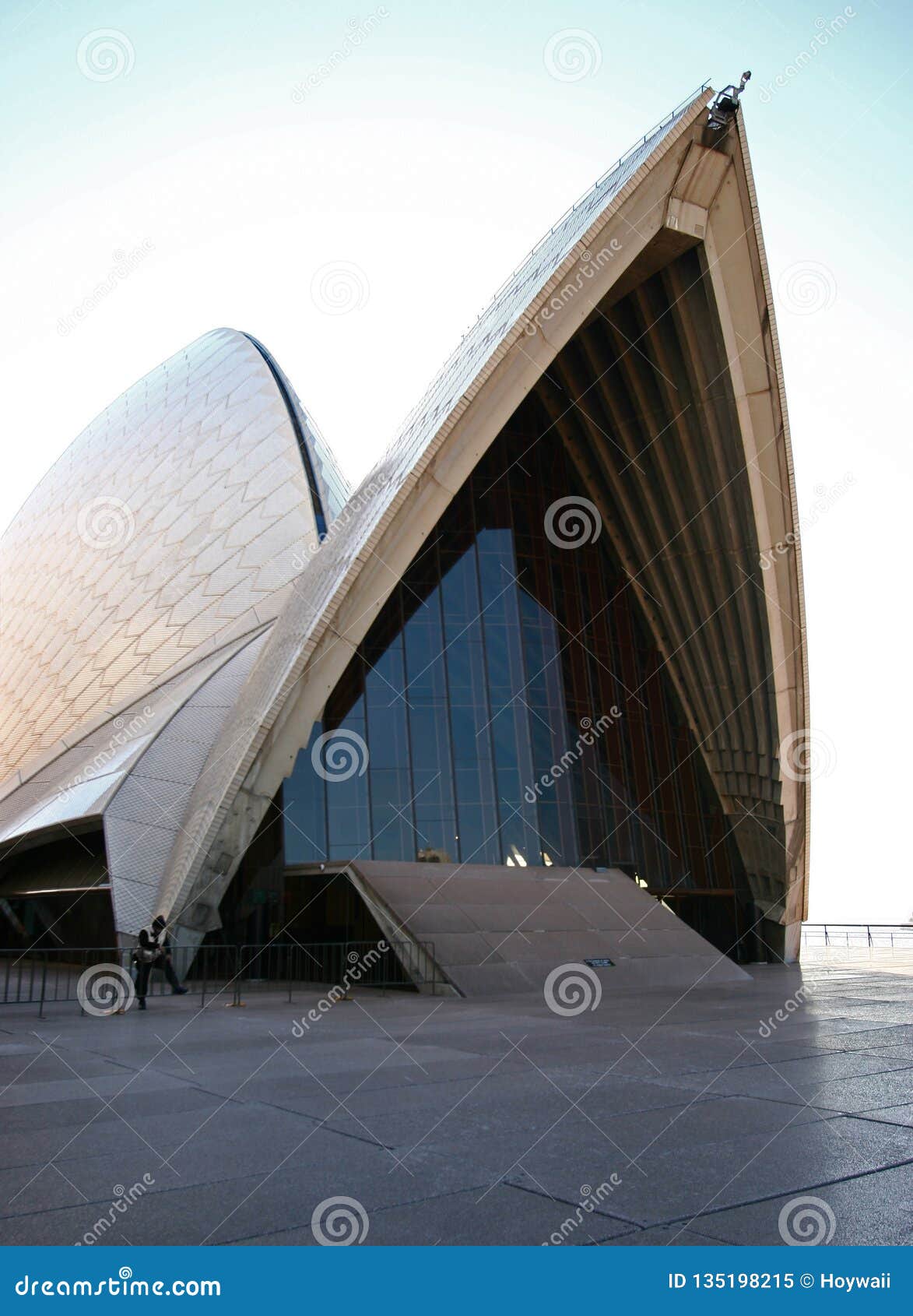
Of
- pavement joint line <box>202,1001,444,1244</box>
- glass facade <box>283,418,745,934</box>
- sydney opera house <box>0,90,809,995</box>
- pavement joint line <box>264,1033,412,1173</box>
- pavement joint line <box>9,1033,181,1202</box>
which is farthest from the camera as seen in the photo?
glass facade <box>283,418,745,934</box>

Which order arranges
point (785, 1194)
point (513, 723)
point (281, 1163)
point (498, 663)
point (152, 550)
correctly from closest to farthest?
point (785, 1194)
point (281, 1163)
point (513, 723)
point (498, 663)
point (152, 550)

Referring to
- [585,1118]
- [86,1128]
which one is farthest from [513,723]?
[86,1128]

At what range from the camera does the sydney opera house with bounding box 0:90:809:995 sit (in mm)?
16688

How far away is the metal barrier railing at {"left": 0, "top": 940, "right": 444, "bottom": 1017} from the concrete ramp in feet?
1.12

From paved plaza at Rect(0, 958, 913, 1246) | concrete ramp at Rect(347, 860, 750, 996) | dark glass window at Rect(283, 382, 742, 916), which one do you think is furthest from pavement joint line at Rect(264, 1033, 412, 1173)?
dark glass window at Rect(283, 382, 742, 916)

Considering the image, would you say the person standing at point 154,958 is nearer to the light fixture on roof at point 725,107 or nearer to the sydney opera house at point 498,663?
the sydney opera house at point 498,663

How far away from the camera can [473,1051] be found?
26.0 ft

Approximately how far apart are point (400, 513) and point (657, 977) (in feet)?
26.7

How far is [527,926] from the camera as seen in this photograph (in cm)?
1612

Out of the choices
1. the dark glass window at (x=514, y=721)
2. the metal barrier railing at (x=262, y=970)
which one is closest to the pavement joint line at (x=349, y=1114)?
the metal barrier railing at (x=262, y=970)

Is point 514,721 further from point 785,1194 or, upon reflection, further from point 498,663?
point 785,1194

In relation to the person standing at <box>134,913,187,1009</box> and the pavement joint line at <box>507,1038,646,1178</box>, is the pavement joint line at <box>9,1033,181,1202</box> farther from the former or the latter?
the person standing at <box>134,913,187,1009</box>

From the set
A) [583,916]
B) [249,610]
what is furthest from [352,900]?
[249,610]

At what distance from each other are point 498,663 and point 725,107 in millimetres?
10507
